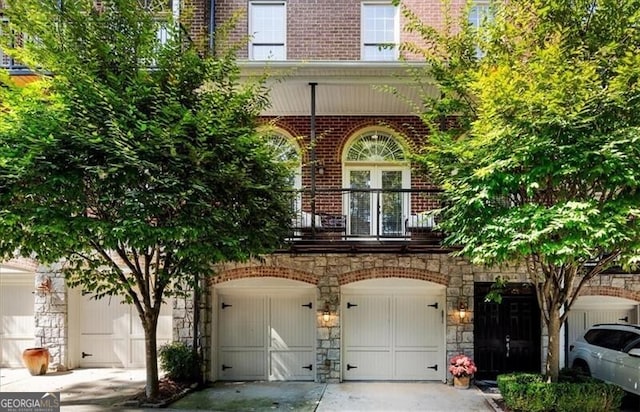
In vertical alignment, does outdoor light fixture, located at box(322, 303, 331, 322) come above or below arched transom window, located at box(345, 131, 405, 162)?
below

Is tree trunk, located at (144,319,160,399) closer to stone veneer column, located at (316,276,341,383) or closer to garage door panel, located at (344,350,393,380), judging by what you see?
stone veneer column, located at (316,276,341,383)

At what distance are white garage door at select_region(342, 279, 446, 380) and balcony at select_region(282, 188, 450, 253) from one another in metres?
1.22

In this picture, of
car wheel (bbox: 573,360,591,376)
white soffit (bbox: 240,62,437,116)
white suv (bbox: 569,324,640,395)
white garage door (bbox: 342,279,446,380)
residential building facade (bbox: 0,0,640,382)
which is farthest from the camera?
white garage door (bbox: 342,279,446,380)

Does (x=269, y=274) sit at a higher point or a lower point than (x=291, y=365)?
higher

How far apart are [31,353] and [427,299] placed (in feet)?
29.1

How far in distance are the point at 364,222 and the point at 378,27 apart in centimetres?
501

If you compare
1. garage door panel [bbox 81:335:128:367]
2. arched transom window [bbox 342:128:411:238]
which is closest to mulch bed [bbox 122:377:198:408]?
garage door panel [bbox 81:335:128:367]

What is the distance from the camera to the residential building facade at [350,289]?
377 inches

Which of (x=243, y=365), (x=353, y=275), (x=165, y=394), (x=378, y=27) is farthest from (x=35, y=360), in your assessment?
(x=378, y=27)

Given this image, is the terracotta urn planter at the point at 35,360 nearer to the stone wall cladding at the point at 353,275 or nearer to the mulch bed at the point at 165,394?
the mulch bed at the point at 165,394

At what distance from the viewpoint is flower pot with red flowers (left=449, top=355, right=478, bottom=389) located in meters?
9.18

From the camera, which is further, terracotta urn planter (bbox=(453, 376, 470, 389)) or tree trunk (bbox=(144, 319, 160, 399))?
terracotta urn planter (bbox=(453, 376, 470, 389))

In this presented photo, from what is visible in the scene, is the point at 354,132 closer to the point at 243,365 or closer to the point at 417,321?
the point at 417,321

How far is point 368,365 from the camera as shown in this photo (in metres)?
10.1
